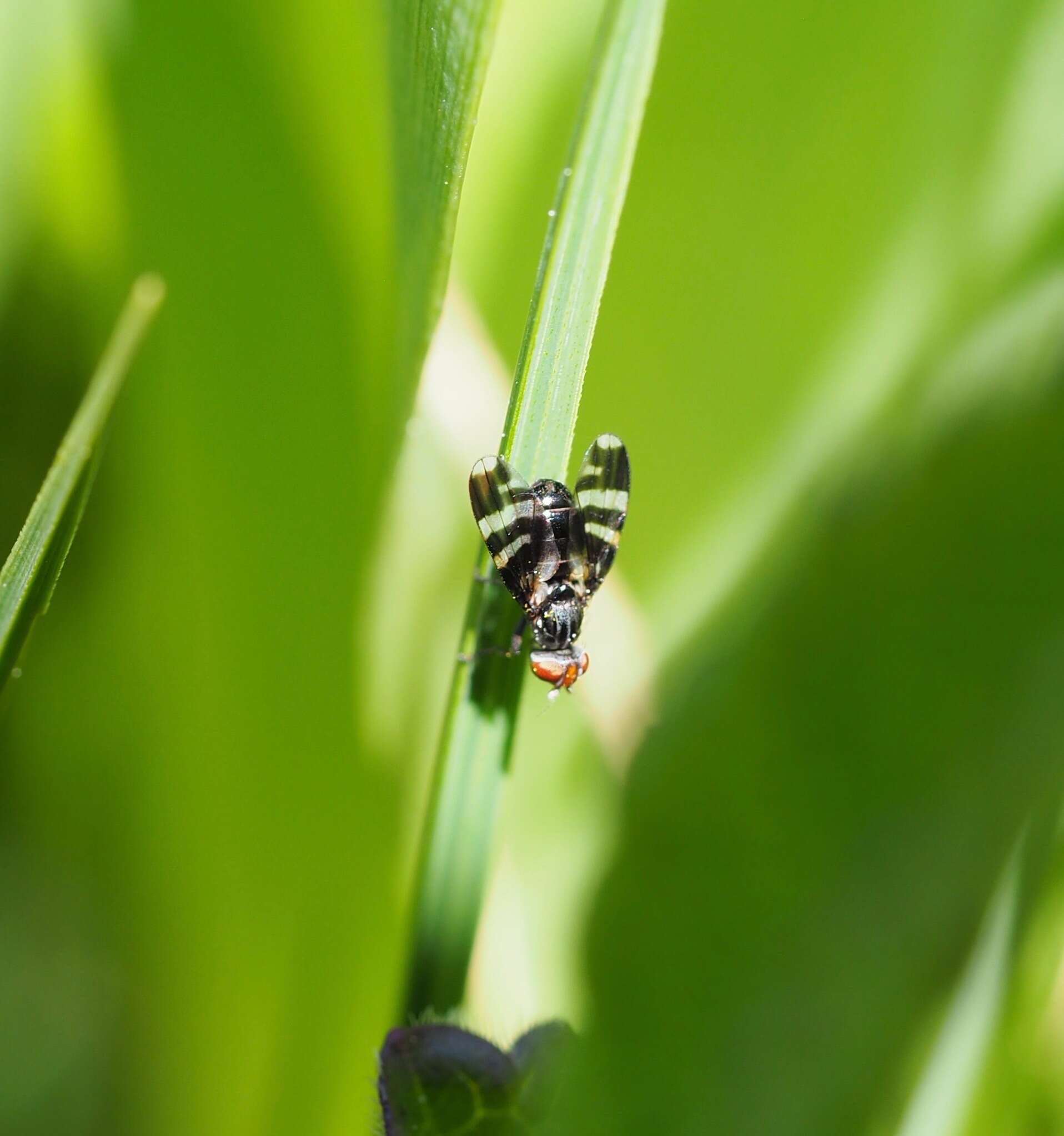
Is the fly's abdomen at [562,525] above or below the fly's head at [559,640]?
above

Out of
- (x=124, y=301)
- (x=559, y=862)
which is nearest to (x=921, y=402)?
(x=559, y=862)

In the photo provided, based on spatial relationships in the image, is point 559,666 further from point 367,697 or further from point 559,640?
point 367,697

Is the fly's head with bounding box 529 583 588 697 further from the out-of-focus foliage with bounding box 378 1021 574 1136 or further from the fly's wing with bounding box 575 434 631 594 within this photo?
the out-of-focus foliage with bounding box 378 1021 574 1136

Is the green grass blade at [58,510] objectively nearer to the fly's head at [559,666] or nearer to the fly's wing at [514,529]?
the fly's wing at [514,529]

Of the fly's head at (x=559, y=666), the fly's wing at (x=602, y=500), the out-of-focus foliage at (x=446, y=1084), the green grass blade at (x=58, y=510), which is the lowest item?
the out-of-focus foliage at (x=446, y=1084)

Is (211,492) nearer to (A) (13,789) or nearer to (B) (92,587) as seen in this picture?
(B) (92,587)

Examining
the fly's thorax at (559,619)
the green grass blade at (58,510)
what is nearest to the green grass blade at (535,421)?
the green grass blade at (58,510)

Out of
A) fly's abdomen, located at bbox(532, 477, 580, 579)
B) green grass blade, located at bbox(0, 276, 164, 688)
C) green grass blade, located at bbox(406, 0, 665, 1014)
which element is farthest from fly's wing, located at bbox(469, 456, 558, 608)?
green grass blade, located at bbox(0, 276, 164, 688)
